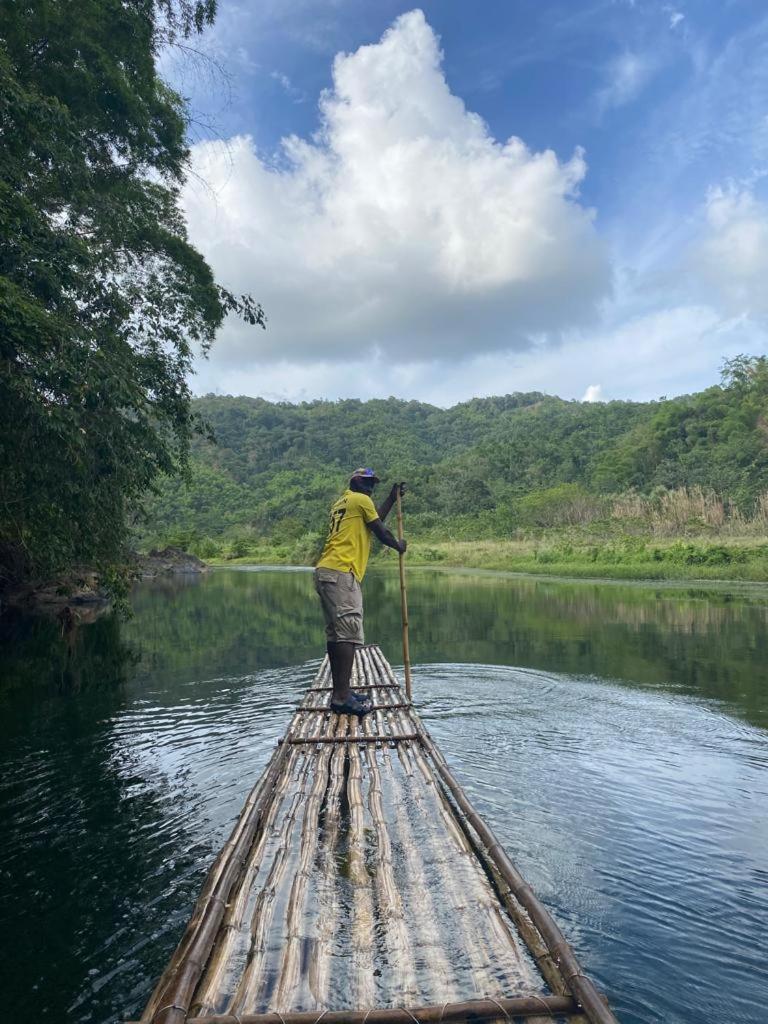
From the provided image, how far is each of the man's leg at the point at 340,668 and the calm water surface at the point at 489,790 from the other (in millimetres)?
1340

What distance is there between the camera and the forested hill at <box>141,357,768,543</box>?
5906 cm

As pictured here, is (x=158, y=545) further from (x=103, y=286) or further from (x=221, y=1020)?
(x=221, y=1020)

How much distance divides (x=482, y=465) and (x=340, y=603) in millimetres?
74279

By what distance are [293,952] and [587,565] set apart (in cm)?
3531

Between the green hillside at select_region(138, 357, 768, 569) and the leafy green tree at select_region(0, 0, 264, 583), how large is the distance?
104 feet

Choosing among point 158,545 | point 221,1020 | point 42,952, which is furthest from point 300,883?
point 158,545

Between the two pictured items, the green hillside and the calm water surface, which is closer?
the calm water surface

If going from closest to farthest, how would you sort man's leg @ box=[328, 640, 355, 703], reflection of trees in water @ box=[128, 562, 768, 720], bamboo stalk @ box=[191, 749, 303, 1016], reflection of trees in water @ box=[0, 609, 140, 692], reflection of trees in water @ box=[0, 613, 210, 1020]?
1. bamboo stalk @ box=[191, 749, 303, 1016]
2. reflection of trees in water @ box=[0, 613, 210, 1020]
3. man's leg @ box=[328, 640, 355, 703]
4. reflection of trees in water @ box=[0, 609, 140, 692]
5. reflection of trees in water @ box=[128, 562, 768, 720]

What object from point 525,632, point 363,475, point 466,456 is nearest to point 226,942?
point 363,475

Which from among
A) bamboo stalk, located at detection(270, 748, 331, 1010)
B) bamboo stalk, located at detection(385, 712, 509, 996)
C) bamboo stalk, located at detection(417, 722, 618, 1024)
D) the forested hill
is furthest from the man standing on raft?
the forested hill

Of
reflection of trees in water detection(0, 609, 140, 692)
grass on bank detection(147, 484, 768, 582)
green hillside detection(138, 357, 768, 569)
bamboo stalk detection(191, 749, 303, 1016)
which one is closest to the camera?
bamboo stalk detection(191, 749, 303, 1016)

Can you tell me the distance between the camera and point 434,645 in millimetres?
15125

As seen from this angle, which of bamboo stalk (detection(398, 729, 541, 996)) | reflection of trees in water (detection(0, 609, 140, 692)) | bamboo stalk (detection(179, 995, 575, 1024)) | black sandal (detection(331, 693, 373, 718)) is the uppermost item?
black sandal (detection(331, 693, 373, 718))

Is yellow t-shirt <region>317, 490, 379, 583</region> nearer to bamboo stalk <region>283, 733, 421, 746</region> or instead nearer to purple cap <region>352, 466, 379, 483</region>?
purple cap <region>352, 466, 379, 483</region>
